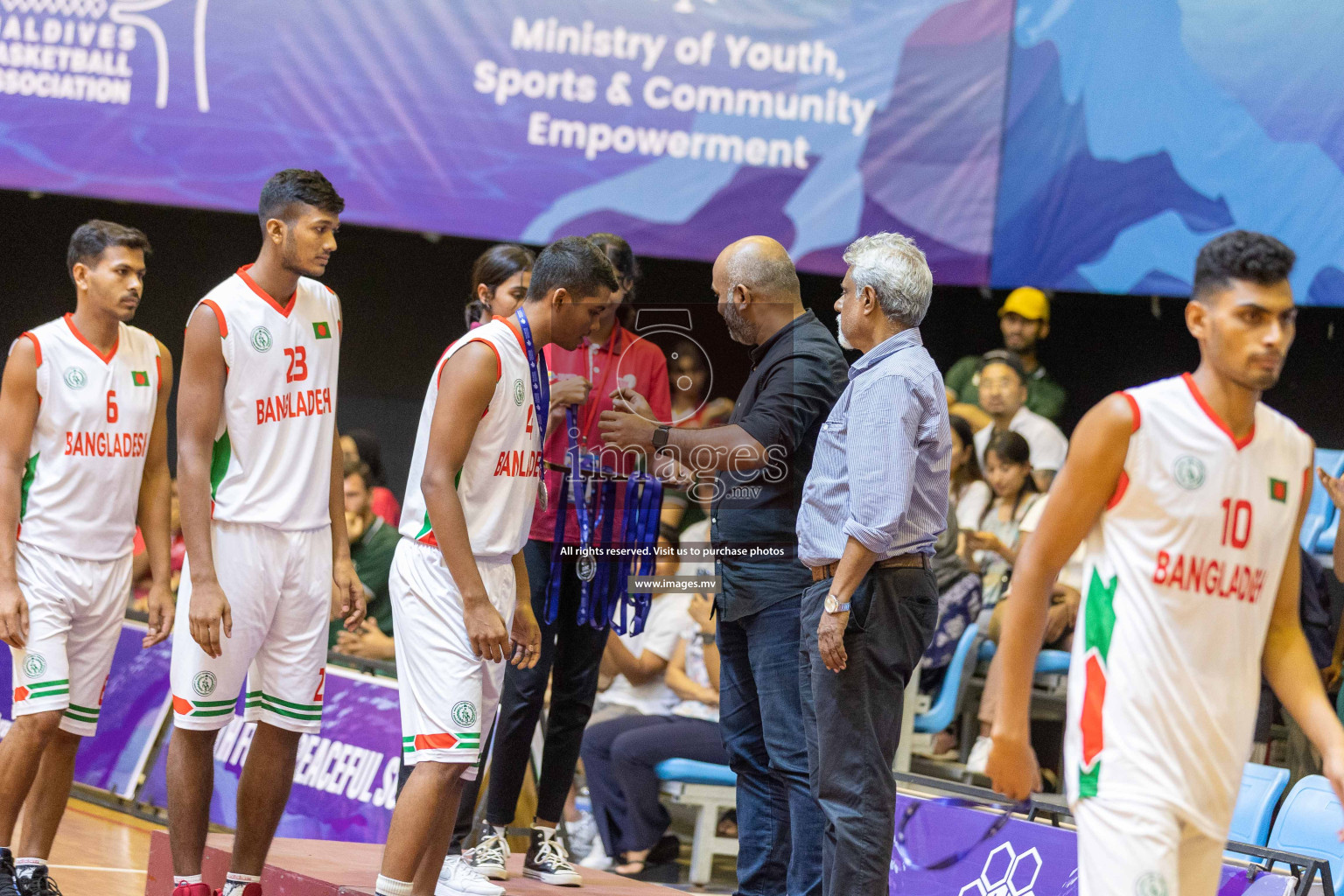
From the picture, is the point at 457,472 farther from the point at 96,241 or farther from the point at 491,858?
the point at 96,241

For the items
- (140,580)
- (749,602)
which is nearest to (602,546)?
(749,602)

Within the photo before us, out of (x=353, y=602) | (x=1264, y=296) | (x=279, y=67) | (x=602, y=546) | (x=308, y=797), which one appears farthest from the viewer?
(x=279, y=67)

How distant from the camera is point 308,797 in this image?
612 cm

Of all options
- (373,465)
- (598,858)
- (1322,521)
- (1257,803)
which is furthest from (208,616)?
(1322,521)

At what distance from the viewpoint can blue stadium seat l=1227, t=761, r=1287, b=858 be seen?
180 inches

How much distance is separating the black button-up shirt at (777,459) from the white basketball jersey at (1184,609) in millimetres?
1362

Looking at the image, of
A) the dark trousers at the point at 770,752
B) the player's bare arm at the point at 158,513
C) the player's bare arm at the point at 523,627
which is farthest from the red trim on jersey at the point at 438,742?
the player's bare arm at the point at 158,513

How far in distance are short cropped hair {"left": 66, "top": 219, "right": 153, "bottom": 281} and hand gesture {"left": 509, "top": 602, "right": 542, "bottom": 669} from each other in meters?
1.80

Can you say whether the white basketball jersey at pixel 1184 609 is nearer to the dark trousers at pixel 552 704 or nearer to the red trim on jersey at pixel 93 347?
the dark trousers at pixel 552 704

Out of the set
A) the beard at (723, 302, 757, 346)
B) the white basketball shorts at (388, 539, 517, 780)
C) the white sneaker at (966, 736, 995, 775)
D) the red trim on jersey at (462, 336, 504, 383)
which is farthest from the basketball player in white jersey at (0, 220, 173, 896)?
the white sneaker at (966, 736, 995, 775)

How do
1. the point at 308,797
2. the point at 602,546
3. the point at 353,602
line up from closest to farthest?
the point at 353,602, the point at 602,546, the point at 308,797

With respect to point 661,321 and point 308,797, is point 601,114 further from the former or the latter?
point 308,797

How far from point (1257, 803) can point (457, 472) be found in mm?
2927

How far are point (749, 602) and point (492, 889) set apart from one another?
1.07 m
